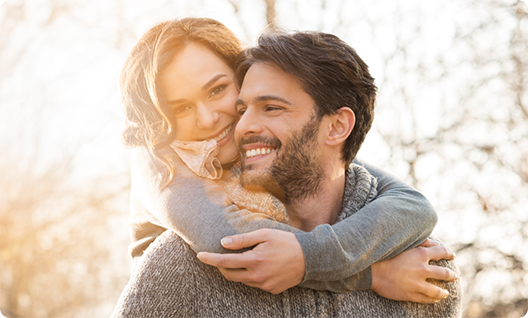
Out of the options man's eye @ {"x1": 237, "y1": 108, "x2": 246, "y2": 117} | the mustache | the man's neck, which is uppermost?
man's eye @ {"x1": 237, "y1": 108, "x2": 246, "y2": 117}

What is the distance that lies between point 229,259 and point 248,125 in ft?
2.78

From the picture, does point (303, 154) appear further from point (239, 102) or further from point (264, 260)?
point (264, 260)

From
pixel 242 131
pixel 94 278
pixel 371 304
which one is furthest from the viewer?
pixel 94 278

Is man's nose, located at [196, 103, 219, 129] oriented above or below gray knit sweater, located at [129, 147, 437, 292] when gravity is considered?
above

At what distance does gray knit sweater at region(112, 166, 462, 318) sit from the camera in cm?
181

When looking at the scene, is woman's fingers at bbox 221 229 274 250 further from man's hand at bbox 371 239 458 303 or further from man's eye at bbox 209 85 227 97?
man's eye at bbox 209 85 227 97

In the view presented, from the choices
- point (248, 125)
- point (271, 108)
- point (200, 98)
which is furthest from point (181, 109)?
point (271, 108)

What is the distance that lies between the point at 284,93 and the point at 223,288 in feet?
3.43

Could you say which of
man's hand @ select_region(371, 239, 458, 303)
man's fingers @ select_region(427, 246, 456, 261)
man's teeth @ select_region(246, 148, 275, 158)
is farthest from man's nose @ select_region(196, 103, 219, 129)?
man's fingers @ select_region(427, 246, 456, 261)

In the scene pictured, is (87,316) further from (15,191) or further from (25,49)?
(25,49)

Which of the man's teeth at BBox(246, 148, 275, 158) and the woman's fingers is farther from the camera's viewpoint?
the man's teeth at BBox(246, 148, 275, 158)

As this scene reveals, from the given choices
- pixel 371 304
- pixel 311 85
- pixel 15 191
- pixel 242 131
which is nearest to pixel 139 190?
pixel 242 131

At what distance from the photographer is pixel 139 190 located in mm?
2203

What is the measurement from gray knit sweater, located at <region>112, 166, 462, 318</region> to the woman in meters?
0.11
